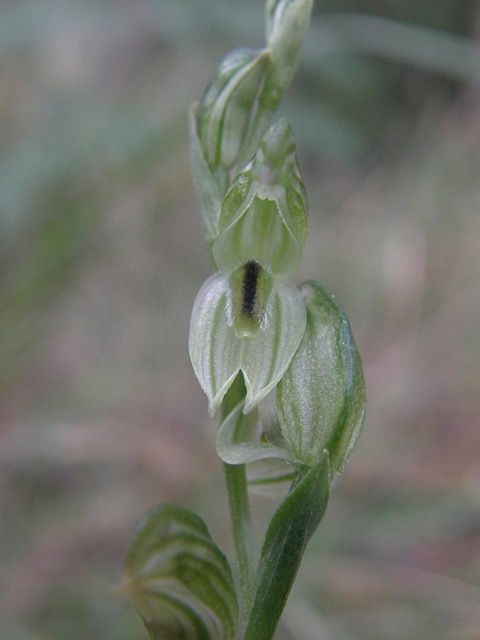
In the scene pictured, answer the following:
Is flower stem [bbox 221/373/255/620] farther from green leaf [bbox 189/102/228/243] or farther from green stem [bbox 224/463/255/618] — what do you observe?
green leaf [bbox 189/102/228/243]

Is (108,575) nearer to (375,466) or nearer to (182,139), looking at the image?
(375,466)

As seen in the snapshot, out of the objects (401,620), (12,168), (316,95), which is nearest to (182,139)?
(12,168)

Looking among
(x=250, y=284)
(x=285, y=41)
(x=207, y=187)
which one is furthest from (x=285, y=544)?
(x=285, y=41)

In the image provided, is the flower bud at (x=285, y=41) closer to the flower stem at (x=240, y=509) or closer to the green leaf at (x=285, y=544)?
the flower stem at (x=240, y=509)

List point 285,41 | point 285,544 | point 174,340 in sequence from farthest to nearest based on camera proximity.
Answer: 1. point 174,340
2. point 285,41
3. point 285,544

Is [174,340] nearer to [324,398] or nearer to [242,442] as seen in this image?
[242,442]

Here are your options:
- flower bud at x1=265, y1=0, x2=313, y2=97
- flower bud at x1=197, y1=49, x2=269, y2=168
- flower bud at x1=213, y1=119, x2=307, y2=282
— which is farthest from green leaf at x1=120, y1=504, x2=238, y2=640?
flower bud at x1=265, y1=0, x2=313, y2=97
